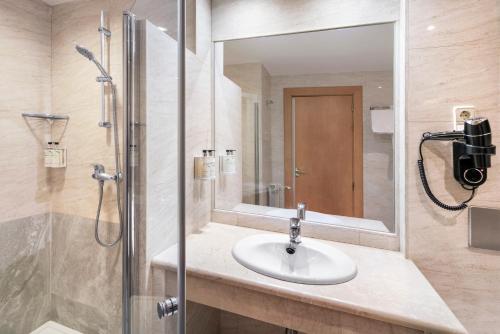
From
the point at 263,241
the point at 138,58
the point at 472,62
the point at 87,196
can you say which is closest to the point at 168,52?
the point at 138,58

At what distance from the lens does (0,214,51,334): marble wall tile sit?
1074 mm

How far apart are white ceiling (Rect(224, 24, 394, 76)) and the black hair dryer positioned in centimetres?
47

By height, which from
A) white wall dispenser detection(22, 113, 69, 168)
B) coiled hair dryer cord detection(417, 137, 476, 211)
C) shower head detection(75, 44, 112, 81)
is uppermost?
shower head detection(75, 44, 112, 81)

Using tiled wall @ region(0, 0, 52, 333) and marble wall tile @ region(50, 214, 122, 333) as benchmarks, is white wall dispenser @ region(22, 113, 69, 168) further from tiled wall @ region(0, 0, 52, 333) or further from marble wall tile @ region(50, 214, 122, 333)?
marble wall tile @ region(50, 214, 122, 333)

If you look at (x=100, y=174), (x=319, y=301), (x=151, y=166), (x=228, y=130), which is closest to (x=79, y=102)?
(x=100, y=174)

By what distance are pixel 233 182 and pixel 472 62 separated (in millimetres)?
1375

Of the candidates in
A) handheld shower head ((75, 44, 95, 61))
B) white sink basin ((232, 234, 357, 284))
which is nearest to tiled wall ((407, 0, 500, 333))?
white sink basin ((232, 234, 357, 284))

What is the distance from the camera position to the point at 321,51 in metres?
1.40

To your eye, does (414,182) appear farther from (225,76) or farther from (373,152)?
(225,76)

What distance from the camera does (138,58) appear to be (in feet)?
3.06

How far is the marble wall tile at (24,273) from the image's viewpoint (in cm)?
107

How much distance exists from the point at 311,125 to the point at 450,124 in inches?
25.9

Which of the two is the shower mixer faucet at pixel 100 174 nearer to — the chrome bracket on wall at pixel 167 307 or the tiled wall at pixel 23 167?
the tiled wall at pixel 23 167

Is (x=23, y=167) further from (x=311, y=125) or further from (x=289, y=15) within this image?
(x=289, y=15)
